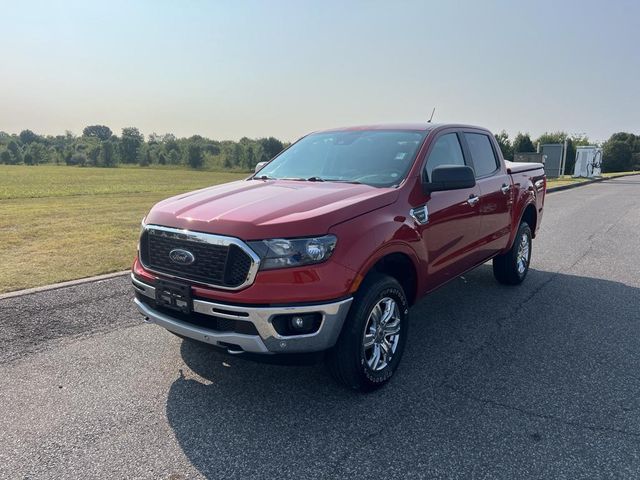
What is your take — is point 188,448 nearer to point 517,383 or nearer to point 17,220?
point 517,383

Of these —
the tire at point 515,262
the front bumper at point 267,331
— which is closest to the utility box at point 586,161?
the tire at point 515,262

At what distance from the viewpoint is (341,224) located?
310 cm

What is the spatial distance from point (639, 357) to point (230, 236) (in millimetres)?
3493

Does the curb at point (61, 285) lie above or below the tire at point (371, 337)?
below

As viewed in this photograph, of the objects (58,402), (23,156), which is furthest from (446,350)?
(23,156)

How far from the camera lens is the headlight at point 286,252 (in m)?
2.94

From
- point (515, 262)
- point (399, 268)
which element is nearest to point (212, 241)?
point (399, 268)

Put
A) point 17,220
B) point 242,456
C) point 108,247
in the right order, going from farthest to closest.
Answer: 1. point 17,220
2. point 108,247
3. point 242,456

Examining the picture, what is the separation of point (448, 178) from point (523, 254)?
2992 millimetres

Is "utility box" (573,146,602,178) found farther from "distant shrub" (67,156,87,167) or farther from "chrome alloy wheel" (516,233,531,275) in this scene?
"distant shrub" (67,156,87,167)

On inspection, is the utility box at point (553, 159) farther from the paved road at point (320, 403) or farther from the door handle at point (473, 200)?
the door handle at point (473, 200)

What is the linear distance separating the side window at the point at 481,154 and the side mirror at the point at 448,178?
1210 mm

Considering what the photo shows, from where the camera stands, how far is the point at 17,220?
34.6ft

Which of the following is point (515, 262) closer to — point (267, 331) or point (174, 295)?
point (267, 331)
